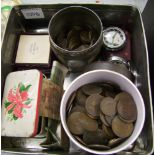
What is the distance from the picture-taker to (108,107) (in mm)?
545

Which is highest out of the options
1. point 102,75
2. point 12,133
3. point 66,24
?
point 66,24

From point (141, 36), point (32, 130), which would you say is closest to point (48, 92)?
point (32, 130)

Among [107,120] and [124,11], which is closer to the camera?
[107,120]

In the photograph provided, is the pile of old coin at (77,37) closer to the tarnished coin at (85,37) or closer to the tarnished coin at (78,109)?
the tarnished coin at (85,37)

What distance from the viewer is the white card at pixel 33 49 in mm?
672

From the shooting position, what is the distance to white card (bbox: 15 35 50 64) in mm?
672

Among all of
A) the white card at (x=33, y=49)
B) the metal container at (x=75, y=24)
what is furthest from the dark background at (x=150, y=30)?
the white card at (x=33, y=49)

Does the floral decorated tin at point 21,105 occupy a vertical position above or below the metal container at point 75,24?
below

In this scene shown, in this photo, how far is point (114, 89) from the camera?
591 millimetres

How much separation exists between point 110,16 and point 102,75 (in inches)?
7.9

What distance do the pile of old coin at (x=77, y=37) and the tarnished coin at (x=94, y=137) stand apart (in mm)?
226

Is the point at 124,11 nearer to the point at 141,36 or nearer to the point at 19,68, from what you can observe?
the point at 141,36

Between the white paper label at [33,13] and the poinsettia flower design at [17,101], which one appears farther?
the white paper label at [33,13]

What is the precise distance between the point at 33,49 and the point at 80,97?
0.20 meters
